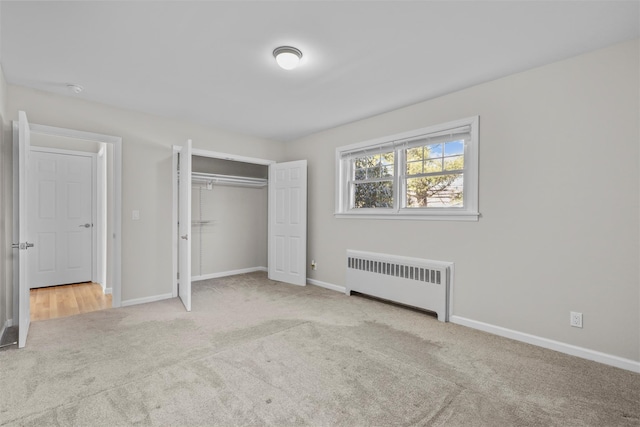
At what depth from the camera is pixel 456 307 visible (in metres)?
3.30

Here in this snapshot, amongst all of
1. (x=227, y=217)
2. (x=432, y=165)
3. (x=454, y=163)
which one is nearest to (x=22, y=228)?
(x=227, y=217)

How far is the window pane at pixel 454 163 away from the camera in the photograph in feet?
11.1

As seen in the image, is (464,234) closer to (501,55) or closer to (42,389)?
(501,55)

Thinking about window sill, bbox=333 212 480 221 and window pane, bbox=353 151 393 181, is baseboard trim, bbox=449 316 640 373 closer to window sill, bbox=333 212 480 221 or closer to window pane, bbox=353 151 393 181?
window sill, bbox=333 212 480 221

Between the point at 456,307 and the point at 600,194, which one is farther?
the point at 456,307

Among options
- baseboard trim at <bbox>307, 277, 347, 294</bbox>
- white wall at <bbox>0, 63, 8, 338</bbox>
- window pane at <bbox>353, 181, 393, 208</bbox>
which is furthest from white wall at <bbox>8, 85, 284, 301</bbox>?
window pane at <bbox>353, 181, 393, 208</bbox>

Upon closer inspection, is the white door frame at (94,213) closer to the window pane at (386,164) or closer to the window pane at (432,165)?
the window pane at (386,164)

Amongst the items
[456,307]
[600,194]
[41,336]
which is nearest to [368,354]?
[456,307]

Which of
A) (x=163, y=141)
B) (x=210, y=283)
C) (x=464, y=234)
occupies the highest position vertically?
(x=163, y=141)

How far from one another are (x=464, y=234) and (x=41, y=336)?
13.9 ft

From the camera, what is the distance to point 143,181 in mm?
4000

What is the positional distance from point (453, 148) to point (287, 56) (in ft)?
6.87

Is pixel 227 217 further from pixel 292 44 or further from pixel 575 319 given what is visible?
pixel 575 319

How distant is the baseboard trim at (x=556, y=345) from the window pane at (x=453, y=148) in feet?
5.91
